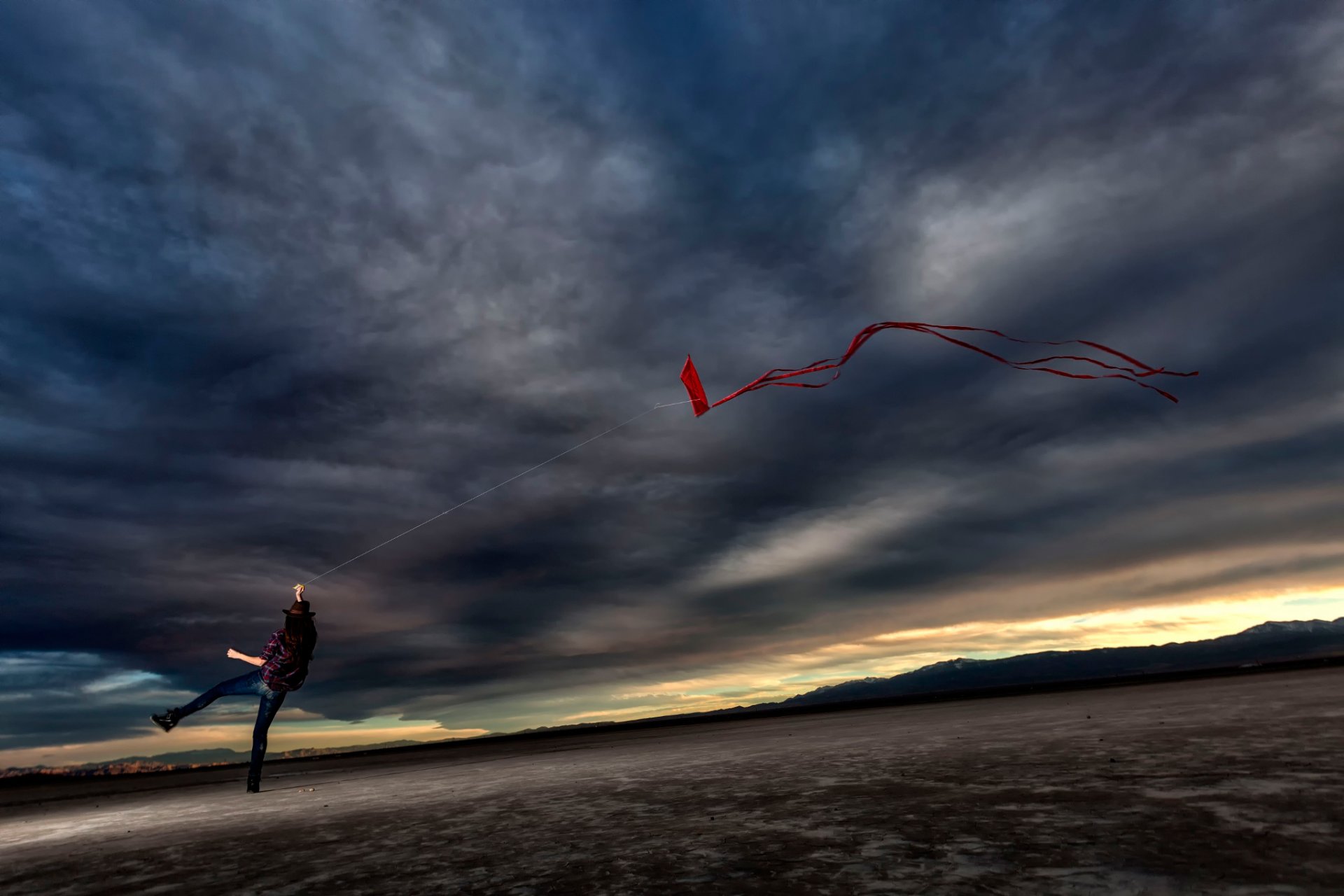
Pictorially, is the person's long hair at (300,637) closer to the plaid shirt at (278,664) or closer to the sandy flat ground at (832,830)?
the plaid shirt at (278,664)

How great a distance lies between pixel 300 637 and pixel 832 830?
34.8ft

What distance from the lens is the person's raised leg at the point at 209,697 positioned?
12203 millimetres

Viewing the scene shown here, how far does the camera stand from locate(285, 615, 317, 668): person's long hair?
1212 centimetres

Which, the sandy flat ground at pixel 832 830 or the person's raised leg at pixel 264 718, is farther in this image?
the person's raised leg at pixel 264 718

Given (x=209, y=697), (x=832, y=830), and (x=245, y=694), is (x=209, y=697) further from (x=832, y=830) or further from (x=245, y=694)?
(x=832, y=830)

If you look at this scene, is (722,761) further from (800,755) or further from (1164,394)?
(1164,394)

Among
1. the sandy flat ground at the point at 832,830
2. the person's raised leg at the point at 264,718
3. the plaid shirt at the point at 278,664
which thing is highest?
the plaid shirt at the point at 278,664

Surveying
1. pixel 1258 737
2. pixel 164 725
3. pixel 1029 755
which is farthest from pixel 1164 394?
pixel 164 725

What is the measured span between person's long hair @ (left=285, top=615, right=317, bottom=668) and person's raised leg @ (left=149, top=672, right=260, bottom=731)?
785 millimetres

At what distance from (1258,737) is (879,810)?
5.62 meters

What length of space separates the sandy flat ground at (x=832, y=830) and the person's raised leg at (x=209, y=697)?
154 cm

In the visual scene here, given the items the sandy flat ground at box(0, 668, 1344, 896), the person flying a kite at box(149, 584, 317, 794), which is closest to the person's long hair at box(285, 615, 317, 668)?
the person flying a kite at box(149, 584, 317, 794)

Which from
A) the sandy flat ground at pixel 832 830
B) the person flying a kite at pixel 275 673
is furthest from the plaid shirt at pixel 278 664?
the sandy flat ground at pixel 832 830

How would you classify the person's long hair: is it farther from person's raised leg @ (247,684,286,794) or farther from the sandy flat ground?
the sandy flat ground
